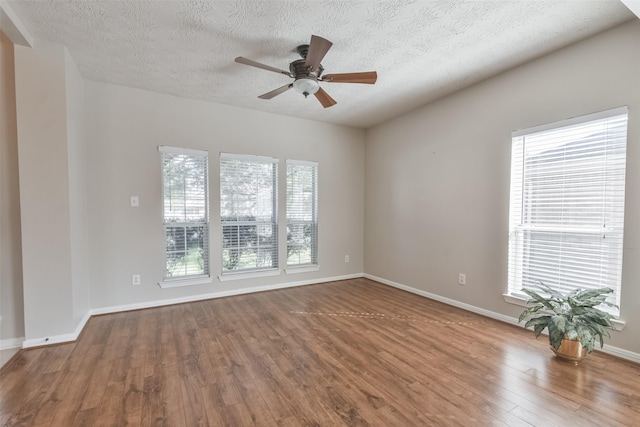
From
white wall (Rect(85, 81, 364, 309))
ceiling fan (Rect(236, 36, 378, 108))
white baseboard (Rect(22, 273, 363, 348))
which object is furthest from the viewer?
white wall (Rect(85, 81, 364, 309))

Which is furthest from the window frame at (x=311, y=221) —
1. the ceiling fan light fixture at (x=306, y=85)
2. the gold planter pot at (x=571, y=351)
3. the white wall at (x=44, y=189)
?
the gold planter pot at (x=571, y=351)

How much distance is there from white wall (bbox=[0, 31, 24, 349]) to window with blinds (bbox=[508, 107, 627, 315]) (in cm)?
485

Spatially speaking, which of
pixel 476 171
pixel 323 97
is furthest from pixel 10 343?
pixel 476 171

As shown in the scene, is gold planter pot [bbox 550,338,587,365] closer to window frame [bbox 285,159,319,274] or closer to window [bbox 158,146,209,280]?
window frame [bbox 285,159,319,274]

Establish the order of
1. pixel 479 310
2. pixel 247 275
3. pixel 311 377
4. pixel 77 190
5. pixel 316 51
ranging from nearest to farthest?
pixel 311 377, pixel 316 51, pixel 77 190, pixel 479 310, pixel 247 275

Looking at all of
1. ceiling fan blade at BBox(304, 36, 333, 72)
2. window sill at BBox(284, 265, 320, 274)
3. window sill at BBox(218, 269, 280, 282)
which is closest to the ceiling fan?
ceiling fan blade at BBox(304, 36, 333, 72)

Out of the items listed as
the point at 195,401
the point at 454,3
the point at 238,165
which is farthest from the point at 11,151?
the point at 454,3

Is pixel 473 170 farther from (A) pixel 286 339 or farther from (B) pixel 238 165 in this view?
(B) pixel 238 165

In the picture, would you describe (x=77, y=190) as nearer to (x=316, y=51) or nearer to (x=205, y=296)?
(x=205, y=296)

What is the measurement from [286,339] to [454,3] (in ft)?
10.1

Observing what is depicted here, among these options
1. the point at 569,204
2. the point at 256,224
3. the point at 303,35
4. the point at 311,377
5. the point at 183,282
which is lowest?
the point at 311,377

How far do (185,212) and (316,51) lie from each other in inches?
104

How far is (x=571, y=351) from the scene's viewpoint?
85.3 inches

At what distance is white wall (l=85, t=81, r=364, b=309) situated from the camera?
10.6 feet
